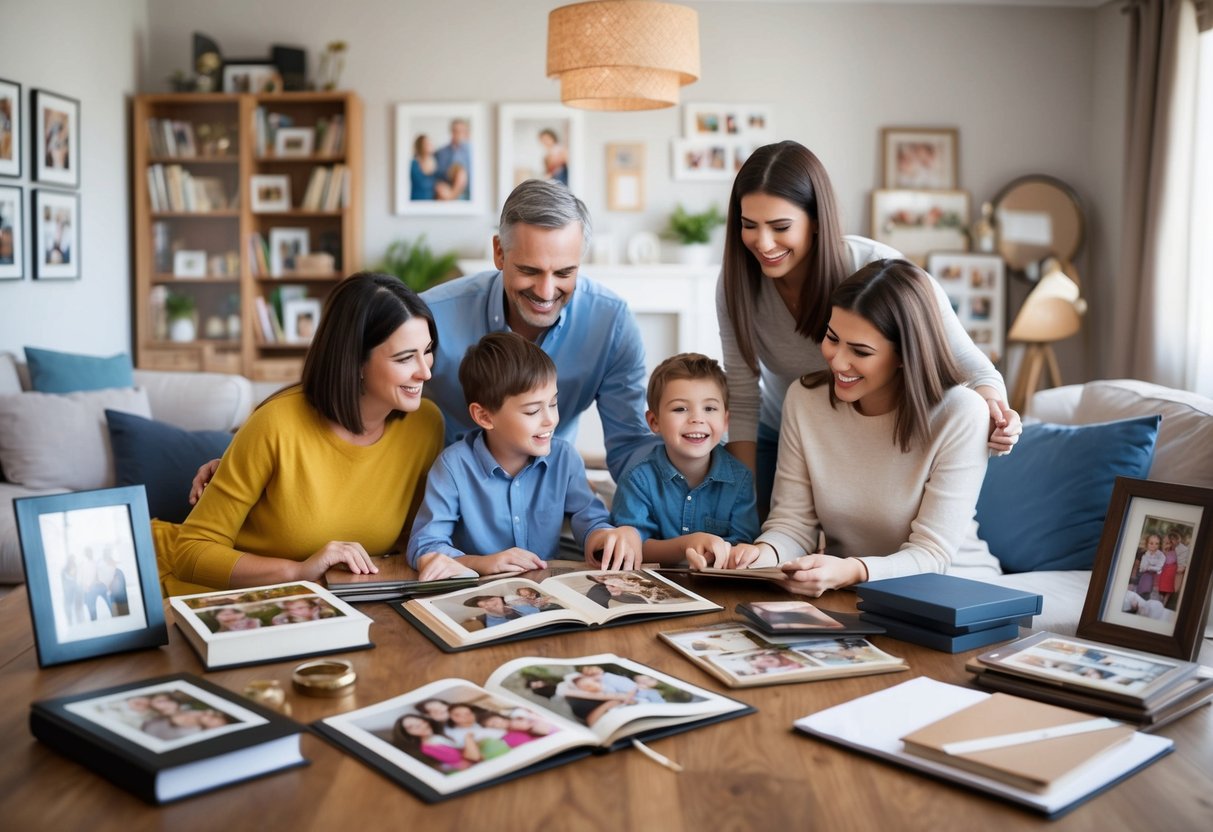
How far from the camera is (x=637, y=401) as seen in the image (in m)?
2.61

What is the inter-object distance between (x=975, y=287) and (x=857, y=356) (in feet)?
15.0

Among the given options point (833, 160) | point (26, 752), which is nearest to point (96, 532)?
point (26, 752)

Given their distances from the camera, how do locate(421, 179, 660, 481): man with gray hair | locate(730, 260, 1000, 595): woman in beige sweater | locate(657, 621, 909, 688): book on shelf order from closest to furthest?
1. locate(657, 621, 909, 688): book on shelf
2. locate(730, 260, 1000, 595): woman in beige sweater
3. locate(421, 179, 660, 481): man with gray hair

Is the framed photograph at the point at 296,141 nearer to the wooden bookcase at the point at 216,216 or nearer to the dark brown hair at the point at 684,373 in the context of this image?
the wooden bookcase at the point at 216,216

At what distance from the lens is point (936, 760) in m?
1.09

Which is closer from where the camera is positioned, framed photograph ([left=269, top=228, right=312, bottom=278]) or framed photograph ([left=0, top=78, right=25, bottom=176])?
framed photograph ([left=0, top=78, right=25, bottom=176])

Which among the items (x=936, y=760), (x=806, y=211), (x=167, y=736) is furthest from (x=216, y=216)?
(x=936, y=760)

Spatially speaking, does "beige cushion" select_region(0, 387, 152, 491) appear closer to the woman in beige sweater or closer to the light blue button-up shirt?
the light blue button-up shirt

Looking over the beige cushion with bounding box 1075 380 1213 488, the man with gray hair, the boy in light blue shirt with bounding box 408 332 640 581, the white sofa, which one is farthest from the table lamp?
the boy in light blue shirt with bounding box 408 332 640 581

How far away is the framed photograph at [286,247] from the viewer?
607 centimetres

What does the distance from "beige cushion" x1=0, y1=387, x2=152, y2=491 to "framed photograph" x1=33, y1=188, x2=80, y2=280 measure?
4.34 ft

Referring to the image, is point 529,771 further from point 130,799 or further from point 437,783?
point 130,799

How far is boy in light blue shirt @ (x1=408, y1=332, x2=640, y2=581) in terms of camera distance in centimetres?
206

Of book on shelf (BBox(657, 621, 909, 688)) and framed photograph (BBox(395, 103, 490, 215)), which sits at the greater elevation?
framed photograph (BBox(395, 103, 490, 215))
